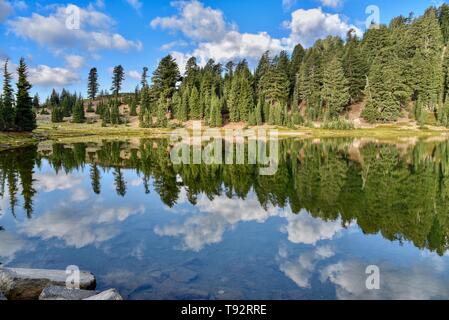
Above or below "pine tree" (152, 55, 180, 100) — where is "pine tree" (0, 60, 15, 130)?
below

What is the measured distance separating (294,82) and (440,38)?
157 feet

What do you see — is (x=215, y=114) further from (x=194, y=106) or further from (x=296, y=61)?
(x=296, y=61)

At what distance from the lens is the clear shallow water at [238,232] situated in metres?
10.2

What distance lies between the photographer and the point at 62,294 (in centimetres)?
823

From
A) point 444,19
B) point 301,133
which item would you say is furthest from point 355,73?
point 444,19

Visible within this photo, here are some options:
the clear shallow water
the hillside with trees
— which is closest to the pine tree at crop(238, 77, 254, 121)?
the hillside with trees

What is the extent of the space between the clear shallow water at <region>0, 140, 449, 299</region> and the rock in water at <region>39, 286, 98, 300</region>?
53.4 inches

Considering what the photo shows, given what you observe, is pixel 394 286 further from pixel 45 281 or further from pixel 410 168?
pixel 410 168

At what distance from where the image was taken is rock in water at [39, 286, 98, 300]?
816cm

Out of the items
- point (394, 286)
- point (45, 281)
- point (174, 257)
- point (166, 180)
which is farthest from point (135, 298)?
point (166, 180)

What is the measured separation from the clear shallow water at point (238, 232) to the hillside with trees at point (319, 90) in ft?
221

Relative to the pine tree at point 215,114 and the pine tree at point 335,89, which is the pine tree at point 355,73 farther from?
the pine tree at point 215,114

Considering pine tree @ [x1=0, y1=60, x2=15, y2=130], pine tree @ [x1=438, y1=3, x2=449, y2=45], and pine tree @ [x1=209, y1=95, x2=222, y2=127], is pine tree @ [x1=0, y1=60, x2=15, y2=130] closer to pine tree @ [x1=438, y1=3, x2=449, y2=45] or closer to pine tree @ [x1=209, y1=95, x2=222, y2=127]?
pine tree @ [x1=209, y1=95, x2=222, y2=127]

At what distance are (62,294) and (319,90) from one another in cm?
10608
